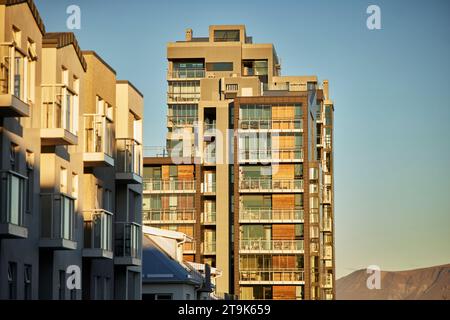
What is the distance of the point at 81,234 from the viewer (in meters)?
36.1

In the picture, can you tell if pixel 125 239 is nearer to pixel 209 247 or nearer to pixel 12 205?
pixel 12 205

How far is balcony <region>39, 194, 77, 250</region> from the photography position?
31156 mm

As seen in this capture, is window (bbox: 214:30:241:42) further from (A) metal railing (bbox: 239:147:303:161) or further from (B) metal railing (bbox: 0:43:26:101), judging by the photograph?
(B) metal railing (bbox: 0:43:26:101)

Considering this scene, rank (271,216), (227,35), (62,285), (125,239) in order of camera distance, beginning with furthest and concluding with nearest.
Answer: (227,35) → (271,216) → (125,239) → (62,285)

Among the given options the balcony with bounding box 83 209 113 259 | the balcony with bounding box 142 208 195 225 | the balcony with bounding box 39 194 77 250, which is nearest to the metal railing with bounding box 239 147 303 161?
the balcony with bounding box 142 208 195 225

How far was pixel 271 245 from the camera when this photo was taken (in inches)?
3590

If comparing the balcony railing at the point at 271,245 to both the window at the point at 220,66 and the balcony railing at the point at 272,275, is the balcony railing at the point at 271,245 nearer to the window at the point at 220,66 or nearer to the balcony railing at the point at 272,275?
the balcony railing at the point at 272,275

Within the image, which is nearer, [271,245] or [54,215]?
[54,215]

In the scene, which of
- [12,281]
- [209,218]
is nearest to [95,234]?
[12,281]

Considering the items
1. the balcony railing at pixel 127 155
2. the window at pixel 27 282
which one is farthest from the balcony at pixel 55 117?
the balcony railing at pixel 127 155

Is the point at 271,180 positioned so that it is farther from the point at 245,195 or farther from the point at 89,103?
the point at 89,103

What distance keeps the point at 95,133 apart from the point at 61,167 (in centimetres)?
342
